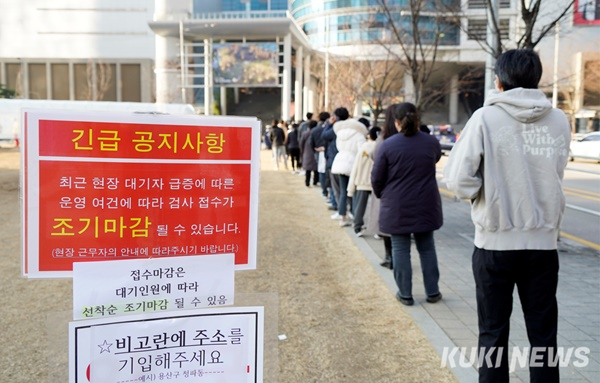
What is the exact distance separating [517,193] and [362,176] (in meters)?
5.42

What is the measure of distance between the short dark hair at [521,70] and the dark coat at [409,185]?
221cm

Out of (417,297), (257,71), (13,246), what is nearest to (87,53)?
(257,71)

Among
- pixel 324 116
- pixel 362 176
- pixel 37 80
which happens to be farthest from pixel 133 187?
pixel 37 80

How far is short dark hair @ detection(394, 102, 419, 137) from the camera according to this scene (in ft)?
17.5

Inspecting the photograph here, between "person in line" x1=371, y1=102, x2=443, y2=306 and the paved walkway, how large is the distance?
0.42 meters

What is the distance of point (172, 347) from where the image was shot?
7.85ft

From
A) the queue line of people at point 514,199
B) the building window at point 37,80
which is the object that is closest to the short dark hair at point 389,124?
the queue line of people at point 514,199

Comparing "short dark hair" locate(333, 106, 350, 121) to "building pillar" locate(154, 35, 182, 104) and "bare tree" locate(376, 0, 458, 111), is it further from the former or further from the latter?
"building pillar" locate(154, 35, 182, 104)

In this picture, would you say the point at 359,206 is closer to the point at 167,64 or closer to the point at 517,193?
the point at 517,193

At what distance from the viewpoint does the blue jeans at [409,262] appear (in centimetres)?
546

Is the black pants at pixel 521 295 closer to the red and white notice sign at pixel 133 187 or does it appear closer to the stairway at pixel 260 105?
the red and white notice sign at pixel 133 187

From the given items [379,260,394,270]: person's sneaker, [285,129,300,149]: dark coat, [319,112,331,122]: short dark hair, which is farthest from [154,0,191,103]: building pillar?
[379,260,394,270]: person's sneaker

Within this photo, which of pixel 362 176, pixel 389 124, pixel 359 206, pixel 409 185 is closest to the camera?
pixel 409 185

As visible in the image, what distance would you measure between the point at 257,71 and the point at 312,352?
4264 centimetres
